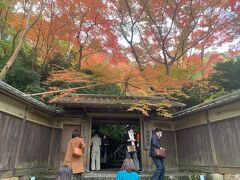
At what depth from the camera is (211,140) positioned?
846 cm

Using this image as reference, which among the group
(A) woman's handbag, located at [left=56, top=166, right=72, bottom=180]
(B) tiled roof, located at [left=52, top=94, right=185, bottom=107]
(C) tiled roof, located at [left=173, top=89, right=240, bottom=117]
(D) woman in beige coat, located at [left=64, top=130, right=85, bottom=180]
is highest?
(B) tiled roof, located at [left=52, top=94, right=185, bottom=107]

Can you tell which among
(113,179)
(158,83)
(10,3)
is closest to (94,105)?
(113,179)

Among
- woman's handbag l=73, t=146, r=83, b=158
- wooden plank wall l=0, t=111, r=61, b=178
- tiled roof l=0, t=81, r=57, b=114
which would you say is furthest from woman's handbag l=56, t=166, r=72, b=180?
tiled roof l=0, t=81, r=57, b=114

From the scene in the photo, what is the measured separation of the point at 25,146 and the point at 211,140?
22.3 ft

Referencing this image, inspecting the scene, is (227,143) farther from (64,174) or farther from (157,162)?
(64,174)

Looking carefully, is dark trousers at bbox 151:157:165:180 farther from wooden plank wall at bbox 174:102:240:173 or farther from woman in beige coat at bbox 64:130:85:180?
woman in beige coat at bbox 64:130:85:180

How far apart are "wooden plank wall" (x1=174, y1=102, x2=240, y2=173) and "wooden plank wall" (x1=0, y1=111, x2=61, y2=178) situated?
19.4 ft

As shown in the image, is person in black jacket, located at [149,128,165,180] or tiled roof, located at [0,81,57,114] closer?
tiled roof, located at [0,81,57,114]

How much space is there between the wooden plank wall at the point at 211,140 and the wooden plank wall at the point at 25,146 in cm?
591

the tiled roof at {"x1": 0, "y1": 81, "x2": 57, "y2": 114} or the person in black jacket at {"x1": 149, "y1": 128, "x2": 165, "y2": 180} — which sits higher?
the tiled roof at {"x1": 0, "y1": 81, "x2": 57, "y2": 114}

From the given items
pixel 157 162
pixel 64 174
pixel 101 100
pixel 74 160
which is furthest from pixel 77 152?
pixel 101 100

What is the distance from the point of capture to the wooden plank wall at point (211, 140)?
7.29 meters

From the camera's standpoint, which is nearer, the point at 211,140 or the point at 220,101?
the point at 220,101

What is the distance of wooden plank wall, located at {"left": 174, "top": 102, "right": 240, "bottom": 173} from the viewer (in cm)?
729
